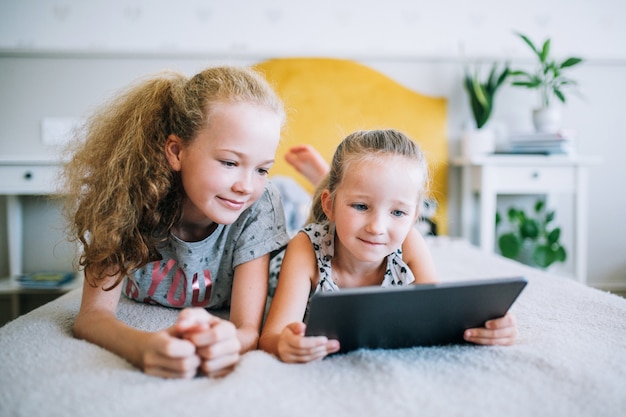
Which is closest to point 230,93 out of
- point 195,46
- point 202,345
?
point 202,345

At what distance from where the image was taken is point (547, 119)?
2395 mm

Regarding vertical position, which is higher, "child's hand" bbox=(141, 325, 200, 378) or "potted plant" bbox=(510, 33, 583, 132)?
"potted plant" bbox=(510, 33, 583, 132)

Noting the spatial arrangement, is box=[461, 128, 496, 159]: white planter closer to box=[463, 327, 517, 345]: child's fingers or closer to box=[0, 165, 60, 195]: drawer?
box=[463, 327, 517, 345]: child's fingers

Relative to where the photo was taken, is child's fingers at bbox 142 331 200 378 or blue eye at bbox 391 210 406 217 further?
blue eye at bbox 391 210 406 217

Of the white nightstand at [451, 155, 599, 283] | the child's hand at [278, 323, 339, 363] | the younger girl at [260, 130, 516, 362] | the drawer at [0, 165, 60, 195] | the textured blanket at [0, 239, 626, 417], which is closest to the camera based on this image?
the textured blanket at [0, 239, 626, 417]

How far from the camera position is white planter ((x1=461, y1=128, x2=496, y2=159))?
242 cm

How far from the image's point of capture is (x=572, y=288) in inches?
45.8

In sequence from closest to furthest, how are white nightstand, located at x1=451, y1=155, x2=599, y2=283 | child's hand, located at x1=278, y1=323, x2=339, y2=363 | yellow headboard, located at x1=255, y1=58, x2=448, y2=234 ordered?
child's hand, located at x1=278, y1=323, x2=339, y2=363, white nightstand, located at x1=451, y1=155, x2=599, y2=283, yellow headboard, located at x1=255, y1=58, x2=448, y2=234

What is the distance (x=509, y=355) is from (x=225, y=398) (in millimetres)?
419

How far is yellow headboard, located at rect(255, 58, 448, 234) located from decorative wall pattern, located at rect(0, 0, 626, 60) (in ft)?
0.32

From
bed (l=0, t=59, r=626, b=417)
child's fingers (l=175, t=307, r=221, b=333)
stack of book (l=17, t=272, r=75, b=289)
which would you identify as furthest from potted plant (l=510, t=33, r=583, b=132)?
stack of book (l=17, t=272, r=75, b=289)

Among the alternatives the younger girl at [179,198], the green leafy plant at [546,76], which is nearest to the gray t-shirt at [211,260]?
the younger girl at [179,198]

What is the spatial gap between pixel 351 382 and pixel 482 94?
2127 mm

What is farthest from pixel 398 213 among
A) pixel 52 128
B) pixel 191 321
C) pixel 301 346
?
pixel 52 128
